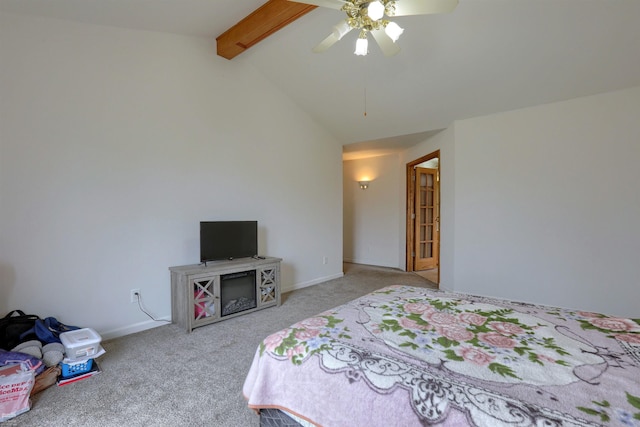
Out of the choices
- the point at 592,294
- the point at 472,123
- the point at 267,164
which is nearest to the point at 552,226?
the point at 592,294

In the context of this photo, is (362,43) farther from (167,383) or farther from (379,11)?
(167,383)

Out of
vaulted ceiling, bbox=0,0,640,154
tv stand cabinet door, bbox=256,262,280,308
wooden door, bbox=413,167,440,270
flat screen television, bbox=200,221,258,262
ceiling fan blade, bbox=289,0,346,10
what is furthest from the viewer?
wooden door, bbox=413,167,440,270

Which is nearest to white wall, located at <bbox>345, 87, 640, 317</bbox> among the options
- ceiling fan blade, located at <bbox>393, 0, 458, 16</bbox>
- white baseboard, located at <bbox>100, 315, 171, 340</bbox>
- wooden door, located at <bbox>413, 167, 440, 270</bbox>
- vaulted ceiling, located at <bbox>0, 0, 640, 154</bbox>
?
vaulted ceiling, located at <bbox>0, 0, 640, 154</bbox>

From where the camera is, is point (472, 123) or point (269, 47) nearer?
point (269, 47)

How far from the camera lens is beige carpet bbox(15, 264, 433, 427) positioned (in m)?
1.71

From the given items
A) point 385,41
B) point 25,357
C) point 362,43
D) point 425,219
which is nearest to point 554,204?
point 425,219

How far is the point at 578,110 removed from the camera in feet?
10.9

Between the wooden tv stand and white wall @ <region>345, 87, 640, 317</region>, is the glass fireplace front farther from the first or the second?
white wall @ <region>345, 87, 640, 317</region>

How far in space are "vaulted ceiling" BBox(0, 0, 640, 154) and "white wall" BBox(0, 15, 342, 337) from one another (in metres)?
0.28

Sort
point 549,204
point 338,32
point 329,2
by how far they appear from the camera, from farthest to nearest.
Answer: point 549,204, point 338,32, point 329,2

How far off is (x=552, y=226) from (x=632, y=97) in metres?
1.48

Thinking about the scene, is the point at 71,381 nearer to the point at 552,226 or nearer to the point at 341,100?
the point at 341,100

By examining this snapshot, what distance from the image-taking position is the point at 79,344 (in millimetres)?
2143

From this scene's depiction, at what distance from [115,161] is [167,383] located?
204 centimetres
